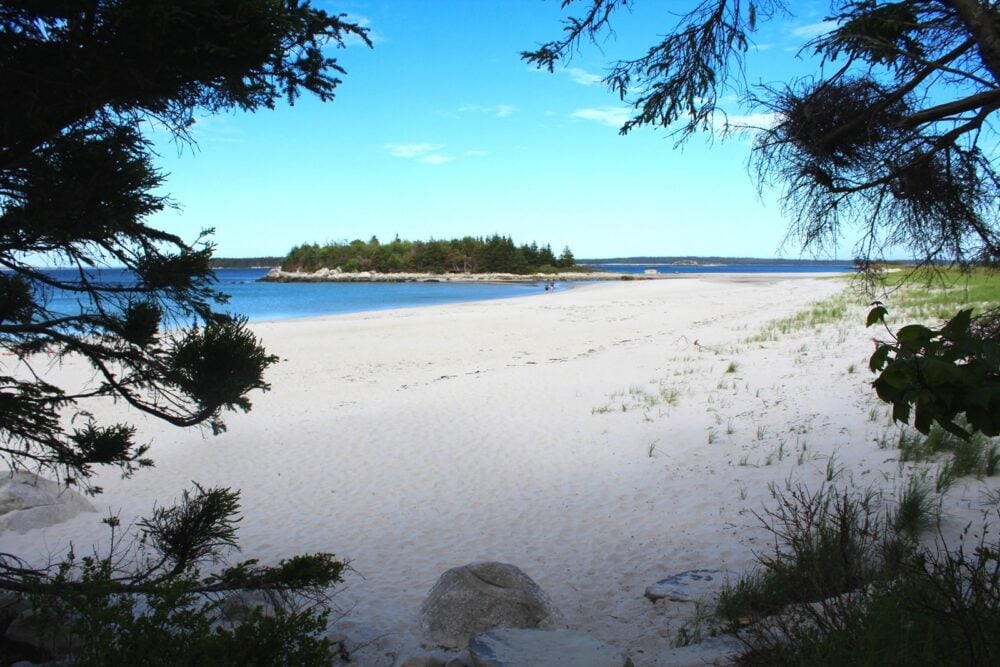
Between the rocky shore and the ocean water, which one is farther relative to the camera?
the rocky shore

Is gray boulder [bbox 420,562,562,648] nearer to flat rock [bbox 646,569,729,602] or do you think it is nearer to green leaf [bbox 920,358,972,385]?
flat rock [bbox 646,569,729,602]

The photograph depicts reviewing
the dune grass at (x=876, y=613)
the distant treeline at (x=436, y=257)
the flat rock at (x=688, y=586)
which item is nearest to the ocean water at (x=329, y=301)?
the flat rock at (x=688, y=586)

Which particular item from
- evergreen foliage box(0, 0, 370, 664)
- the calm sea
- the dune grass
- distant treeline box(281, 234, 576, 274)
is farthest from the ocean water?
distant treeline box(281, 234, 576, 274)

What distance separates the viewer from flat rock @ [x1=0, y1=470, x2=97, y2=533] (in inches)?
258

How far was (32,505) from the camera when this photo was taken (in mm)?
6766

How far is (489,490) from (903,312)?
44.5 ft

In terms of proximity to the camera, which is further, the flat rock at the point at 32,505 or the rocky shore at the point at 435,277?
the rocky shore at the point at 435,277

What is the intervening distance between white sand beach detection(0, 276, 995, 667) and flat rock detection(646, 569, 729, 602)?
0.09 m

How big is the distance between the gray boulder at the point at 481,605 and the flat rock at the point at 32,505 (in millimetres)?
4685

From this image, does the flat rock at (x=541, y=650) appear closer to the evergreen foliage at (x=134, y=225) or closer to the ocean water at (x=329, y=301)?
the evergreen foliage at (x=134, y=225)

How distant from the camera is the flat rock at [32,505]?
258 inches

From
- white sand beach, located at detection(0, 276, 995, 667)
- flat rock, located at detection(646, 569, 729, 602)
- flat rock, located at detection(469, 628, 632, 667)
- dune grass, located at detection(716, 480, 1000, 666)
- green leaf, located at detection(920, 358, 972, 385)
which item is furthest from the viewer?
white sand beach, located at detection(0, 276, 995, 667)

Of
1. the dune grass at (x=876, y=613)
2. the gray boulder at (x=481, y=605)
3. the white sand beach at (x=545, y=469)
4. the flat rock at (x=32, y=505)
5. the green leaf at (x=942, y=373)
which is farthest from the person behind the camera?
the flat rock at (x=32, y=505)

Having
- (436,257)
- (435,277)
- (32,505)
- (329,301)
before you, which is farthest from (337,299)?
(436,257)
